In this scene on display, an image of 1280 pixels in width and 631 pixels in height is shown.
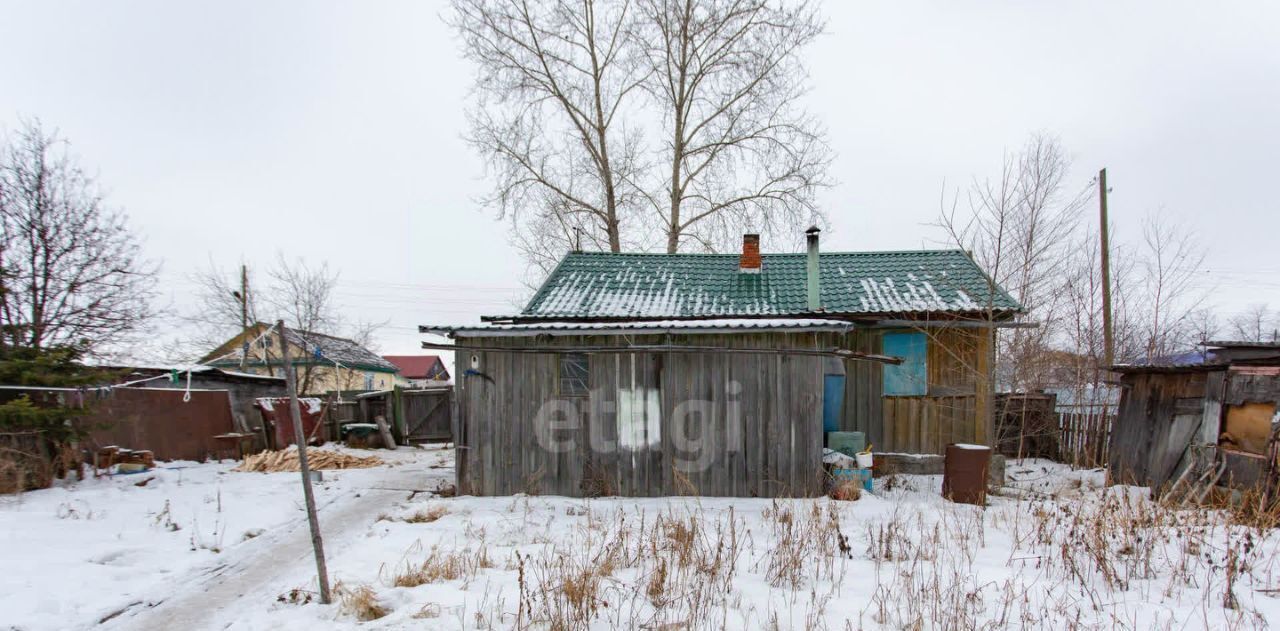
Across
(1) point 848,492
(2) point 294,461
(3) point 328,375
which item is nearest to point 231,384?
(2) point 294,461

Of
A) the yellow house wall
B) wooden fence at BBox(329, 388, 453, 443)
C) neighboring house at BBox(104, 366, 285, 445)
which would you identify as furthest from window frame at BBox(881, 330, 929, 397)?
the yellow house wall

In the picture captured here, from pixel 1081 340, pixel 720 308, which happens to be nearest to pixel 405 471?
pixel 720 308

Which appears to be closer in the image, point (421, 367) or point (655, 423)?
point (655, 423)

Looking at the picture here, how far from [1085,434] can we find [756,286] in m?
7.16

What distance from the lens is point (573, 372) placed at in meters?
9.88

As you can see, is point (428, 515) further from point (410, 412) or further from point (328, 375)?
point (328, 375)

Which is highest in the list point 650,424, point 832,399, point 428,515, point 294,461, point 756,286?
point 756,286

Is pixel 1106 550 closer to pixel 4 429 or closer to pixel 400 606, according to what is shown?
pixel 400 606

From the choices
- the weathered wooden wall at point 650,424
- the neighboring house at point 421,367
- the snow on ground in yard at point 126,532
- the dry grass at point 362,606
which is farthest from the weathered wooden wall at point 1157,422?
the neighboring house at point 421,367

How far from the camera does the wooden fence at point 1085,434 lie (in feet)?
40.9

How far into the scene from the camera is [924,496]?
9.51 m

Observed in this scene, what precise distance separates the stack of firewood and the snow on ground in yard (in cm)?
67

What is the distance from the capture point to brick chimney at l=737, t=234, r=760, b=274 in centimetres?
1479

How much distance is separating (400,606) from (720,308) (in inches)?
371
